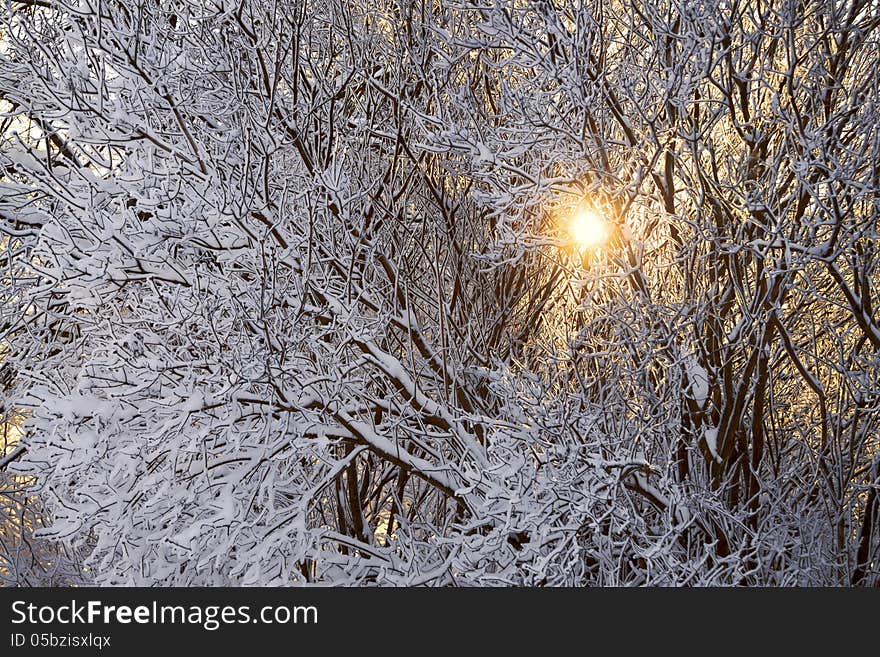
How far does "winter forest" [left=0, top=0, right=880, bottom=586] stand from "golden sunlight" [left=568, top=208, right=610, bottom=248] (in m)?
0.03

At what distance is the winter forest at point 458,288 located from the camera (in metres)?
4.91

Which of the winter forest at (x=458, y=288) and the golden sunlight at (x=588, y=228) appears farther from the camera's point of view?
the golden sunlight at (x=588, y=228)

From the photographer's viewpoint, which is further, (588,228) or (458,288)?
(458,288)

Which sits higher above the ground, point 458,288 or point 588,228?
point 458,288

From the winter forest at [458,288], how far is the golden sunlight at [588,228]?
0.03 meters

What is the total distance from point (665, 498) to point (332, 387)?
6.77 feet

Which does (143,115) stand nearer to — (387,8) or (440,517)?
(387,8)

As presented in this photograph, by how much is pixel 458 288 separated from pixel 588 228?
125 cm

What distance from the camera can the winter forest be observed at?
4906 mm

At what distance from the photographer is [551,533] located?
464 cm

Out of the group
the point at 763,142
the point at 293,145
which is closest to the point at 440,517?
the point at 293,145

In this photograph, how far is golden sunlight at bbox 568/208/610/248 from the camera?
18.2ft

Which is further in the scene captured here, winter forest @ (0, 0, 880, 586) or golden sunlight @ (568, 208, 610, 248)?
golden sunlight @ (568, 208, 610, 248)

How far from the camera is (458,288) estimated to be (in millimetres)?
6555
